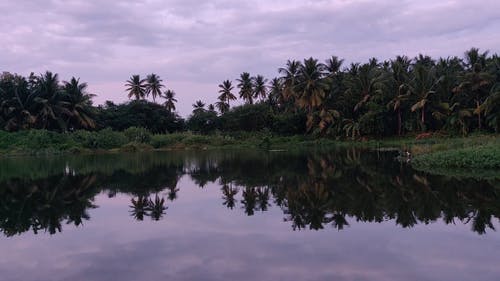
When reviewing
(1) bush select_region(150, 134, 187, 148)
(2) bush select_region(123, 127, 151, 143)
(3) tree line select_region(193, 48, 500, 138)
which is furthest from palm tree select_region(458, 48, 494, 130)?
(2) bush select_region(123, 127, 151, 143)

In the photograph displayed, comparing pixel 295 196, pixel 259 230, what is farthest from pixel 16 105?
pixel 259 230

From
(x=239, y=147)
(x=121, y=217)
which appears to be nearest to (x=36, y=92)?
(x=239, y=147)

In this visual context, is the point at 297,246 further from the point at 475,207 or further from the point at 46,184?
the point at 46,184

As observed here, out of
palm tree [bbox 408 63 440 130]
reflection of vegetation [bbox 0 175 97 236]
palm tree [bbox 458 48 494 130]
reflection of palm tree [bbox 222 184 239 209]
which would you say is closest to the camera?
reflection of vegetation [bbox 0 175 97 236]

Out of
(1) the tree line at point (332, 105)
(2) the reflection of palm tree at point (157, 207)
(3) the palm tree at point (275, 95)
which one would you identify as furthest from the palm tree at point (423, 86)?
(2) the reflection of palm tree at point (157, 207)

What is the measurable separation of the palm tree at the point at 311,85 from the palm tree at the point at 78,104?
2207 cm

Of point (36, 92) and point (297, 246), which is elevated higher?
point (36, 92)

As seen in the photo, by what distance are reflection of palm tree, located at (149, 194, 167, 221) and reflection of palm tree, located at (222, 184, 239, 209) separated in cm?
173

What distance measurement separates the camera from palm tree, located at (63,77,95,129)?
49.0 meters

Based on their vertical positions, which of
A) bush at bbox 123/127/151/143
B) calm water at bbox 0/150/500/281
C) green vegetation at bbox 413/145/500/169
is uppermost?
bush at bbox 123/127/151/143

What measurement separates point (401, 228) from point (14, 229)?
8159 millimetres

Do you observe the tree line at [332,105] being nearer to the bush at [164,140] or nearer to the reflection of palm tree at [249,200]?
the bush at [164,140]

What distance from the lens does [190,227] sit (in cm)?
1016

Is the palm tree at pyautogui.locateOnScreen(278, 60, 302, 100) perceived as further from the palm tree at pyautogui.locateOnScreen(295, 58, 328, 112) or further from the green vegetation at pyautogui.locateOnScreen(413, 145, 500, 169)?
the green vegetation at pyautogui.locateOnScreen(413, 145, 500, 169)
